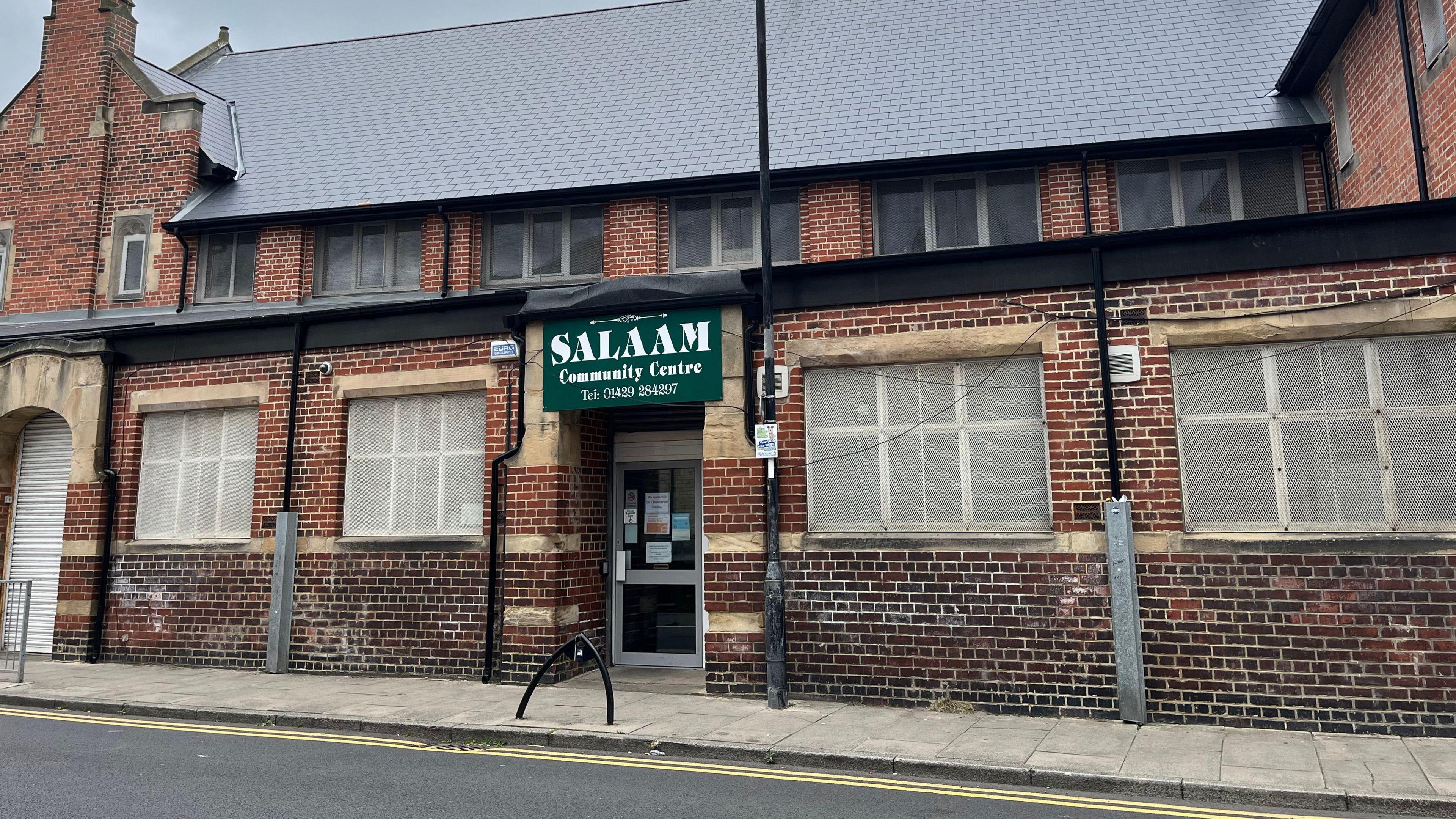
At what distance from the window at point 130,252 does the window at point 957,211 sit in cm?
1174

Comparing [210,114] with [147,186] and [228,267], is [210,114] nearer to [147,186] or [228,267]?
[147,186]

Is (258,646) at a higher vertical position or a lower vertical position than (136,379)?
lower

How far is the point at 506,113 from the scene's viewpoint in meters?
16.6

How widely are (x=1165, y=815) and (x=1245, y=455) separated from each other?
3.97 m

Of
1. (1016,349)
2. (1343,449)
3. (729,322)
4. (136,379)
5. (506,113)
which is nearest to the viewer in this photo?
(1343,449)

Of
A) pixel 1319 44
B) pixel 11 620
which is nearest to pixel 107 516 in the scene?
pixel 11 620

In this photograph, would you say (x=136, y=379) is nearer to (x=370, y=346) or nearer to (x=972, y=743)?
(x=370, y=346)

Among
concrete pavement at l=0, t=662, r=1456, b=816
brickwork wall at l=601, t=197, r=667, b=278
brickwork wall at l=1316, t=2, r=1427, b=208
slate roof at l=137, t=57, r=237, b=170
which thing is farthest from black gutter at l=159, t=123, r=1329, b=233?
concrete pavement at l=0, t=662, r=1456, b=816

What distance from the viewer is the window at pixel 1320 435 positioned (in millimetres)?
8250

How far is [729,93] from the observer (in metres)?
15.6

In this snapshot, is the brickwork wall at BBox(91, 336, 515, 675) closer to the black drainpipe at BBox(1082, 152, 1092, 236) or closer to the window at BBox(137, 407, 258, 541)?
the window at BBox(137, 407, 258, 541)

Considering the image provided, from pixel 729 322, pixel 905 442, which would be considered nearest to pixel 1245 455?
pixel 905 442

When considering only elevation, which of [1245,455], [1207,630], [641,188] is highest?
[641,188]

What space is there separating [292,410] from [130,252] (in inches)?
232
